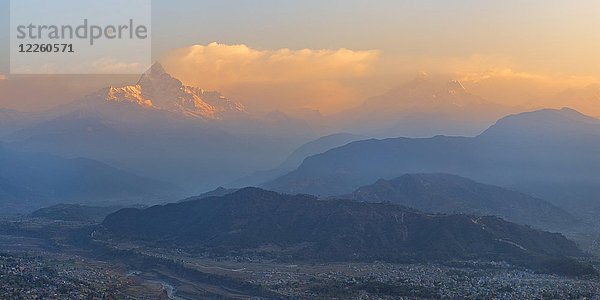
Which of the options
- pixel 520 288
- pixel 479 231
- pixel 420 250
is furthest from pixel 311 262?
pixel 520 288

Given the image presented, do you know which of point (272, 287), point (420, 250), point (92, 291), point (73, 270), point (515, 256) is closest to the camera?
point (92, 291)

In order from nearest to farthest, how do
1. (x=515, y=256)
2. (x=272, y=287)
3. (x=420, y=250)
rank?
(x=272, y=287)
(x=515, y=256)
(x=420, y=250)

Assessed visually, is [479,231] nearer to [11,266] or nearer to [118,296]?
[118,296]

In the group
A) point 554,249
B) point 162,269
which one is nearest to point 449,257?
point 554,249

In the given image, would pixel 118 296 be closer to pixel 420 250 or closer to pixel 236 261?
pixel 236 261

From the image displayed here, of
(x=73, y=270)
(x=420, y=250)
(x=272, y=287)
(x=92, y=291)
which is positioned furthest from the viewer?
(x=420, y=250)

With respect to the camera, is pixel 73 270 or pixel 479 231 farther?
pixel 479 231

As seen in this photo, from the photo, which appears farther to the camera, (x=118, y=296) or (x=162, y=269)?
(x=162, y=269)

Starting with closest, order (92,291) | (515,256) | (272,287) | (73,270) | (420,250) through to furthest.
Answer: (92,291) < (272,287) < (73,270) < (515,256) < (420,250)
